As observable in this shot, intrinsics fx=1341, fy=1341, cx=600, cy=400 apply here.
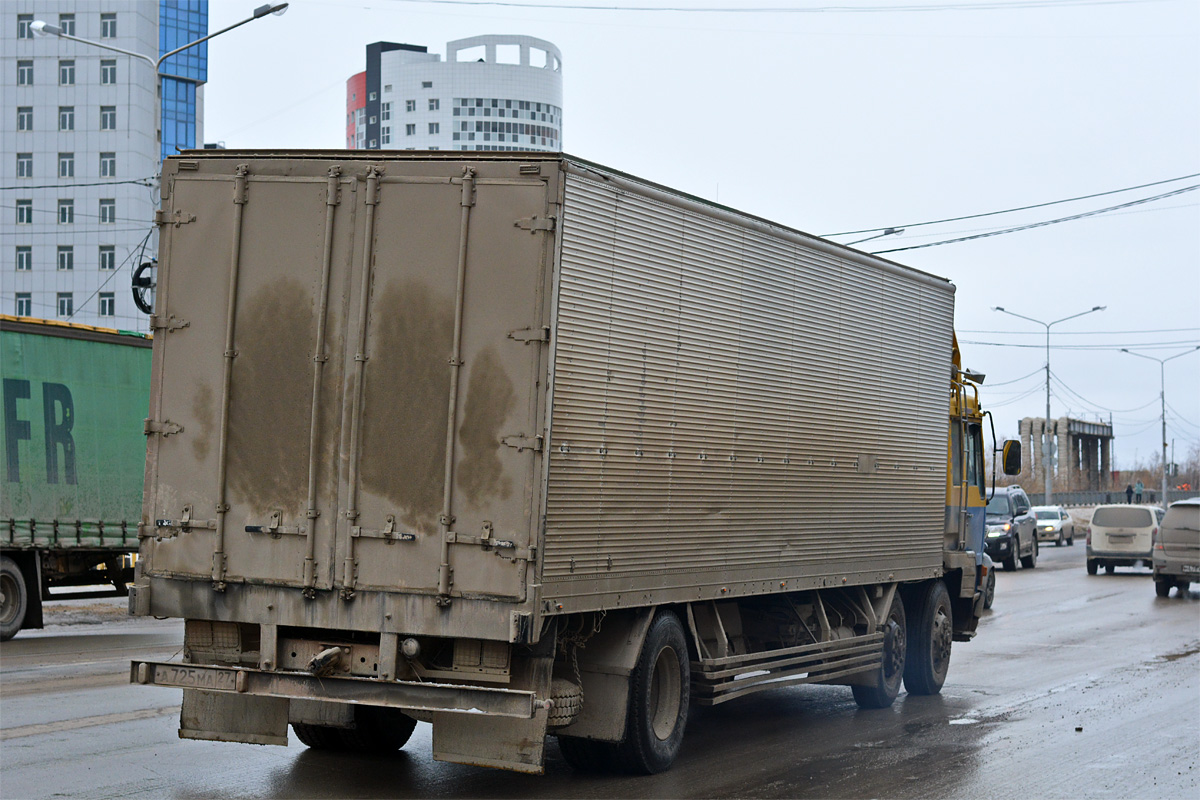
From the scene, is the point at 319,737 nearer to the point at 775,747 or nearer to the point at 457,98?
the point at 775,747

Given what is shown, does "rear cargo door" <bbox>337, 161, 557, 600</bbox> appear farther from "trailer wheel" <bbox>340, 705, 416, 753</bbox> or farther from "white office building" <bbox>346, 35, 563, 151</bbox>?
"white office building" <bbox>346, 35, 563, 151</bbox>

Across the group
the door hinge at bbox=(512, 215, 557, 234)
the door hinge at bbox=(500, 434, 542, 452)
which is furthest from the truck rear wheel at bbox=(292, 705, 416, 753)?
the door hinge at bbox=(512, 215, 557, 234)

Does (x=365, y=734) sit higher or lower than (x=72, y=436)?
lower

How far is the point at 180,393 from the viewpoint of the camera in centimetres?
802

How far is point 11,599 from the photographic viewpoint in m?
16.5

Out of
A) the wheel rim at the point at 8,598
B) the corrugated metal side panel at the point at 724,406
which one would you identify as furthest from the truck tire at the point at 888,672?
the wheel rim at the point at 8,598

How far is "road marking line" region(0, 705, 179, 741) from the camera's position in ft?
31.4

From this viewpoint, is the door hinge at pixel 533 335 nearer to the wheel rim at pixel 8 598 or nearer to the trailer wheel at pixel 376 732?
the trailer wheel at pixel 376 732

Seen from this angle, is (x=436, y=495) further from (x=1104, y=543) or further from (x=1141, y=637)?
(x=1104, y=543)

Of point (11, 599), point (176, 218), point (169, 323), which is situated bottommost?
point (11, 599)

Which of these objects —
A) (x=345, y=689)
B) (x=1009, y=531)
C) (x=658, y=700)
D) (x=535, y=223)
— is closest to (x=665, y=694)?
(x=658, y=700)

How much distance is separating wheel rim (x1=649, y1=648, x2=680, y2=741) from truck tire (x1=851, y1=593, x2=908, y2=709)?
366cm

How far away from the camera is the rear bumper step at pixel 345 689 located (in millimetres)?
7207

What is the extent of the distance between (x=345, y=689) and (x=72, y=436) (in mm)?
10751
